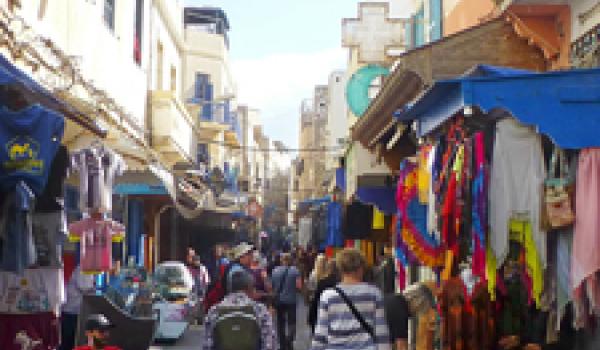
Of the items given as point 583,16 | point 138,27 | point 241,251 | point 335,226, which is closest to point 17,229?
point 241,251

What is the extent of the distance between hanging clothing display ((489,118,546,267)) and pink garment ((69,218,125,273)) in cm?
416

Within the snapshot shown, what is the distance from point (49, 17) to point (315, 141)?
50.3 meters

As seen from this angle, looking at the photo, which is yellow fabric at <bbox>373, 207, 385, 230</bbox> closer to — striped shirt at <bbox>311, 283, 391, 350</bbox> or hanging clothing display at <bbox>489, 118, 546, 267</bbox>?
striped shirt at <bbox>311, 283, 391, 350</bbox>

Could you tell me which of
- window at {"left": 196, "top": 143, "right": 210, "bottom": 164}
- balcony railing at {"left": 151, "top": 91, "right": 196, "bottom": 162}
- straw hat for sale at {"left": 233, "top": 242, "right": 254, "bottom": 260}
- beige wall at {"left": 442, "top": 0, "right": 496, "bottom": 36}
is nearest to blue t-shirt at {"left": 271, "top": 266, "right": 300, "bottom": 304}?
straw hat for sale at {"left": 233, "top": 242, "right": 254, "bottom": 260}

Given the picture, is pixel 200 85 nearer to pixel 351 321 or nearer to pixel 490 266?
pixel 351 321

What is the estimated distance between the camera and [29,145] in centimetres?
564

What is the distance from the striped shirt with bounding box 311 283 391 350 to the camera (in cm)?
559

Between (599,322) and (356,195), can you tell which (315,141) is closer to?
(356,195)

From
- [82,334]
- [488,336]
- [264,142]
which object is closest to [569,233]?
[488,336]

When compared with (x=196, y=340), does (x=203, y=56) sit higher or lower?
higher

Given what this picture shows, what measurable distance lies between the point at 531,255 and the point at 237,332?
7.41 ft

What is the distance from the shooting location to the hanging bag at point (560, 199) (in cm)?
516

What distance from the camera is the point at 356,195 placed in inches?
444

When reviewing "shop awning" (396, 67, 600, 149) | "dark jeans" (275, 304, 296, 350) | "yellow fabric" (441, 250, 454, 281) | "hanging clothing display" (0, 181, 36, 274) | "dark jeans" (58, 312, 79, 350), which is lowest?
"dark jeans" (275, 304, 296, 350)
